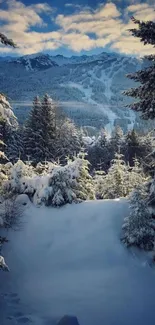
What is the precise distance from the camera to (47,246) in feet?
49.7

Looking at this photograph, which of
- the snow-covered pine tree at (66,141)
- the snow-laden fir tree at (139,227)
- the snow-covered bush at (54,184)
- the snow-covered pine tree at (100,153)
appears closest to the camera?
the snow-laden fir tree at (139,227)

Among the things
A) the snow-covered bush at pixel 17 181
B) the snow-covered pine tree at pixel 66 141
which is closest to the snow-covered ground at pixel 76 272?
the snow-covered bush at pixel 17 181

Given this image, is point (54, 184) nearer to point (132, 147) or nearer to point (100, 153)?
point (132, 147)

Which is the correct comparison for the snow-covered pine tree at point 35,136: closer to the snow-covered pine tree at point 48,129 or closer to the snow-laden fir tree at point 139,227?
the snow-covered pine tree at point 48,129

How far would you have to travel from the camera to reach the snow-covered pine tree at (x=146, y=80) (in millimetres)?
12836

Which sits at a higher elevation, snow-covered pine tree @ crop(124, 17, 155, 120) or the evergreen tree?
the evergreen tree

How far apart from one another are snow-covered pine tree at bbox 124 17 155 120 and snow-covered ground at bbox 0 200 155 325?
4.98 meters

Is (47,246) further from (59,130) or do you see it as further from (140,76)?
(59,130)

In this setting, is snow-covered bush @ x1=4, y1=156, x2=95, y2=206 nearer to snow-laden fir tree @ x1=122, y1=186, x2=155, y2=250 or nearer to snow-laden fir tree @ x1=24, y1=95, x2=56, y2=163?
snow-laden fir tree @ x1=122, y1=186, x2=155, y2=250

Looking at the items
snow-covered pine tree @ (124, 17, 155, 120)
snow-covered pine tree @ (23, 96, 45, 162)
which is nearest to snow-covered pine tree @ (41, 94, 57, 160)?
snow-covered pine tree @ (23, 96, 45, 162)

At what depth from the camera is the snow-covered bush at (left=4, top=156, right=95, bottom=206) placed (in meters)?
16.8

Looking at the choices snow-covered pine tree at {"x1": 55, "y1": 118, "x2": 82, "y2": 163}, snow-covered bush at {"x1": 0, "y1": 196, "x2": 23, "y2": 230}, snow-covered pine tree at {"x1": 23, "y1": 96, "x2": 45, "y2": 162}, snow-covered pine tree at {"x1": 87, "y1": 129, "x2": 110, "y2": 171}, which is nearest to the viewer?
snow-covered bush at {"x1": 0, "y1": 196, "x2": 23, "y2": 230}

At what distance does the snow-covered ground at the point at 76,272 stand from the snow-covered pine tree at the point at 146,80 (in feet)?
16.3

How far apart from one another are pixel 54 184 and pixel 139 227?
424 cm
